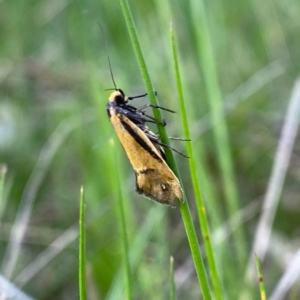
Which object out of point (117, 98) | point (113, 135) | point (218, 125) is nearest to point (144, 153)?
point (117, 98)

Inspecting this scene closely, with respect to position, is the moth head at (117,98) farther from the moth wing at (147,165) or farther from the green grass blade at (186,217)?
the green grass blade at (186,217)

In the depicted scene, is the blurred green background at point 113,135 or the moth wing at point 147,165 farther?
the blurred green background at point 113,135

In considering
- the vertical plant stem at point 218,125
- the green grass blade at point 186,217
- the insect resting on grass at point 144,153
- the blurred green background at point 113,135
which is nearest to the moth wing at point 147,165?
the insect resting on grass at point 144,153

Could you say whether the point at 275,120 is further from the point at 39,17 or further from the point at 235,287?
the point at 39,17

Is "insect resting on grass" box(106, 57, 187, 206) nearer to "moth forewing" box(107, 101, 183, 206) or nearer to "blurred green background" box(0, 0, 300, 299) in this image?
"moth forewing" box(107, 101, 183, 206)

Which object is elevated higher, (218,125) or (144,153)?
(218,125)

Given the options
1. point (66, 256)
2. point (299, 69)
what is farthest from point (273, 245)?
point (299, 69)

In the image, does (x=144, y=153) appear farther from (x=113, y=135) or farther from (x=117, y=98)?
(x=113, y=135)
